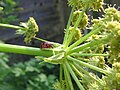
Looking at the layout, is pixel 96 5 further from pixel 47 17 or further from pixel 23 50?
pixel 47 17

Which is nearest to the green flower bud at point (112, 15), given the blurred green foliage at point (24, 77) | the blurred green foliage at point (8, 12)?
the blurred green foliage at point (8, 12)

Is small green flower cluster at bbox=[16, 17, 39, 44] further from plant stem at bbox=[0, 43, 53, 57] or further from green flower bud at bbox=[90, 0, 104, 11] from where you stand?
green flower bud at bbox=[90, 0, 104, 11]

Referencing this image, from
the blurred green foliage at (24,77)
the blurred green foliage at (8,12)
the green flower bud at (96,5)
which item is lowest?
the blurred green foliage at (24,77)

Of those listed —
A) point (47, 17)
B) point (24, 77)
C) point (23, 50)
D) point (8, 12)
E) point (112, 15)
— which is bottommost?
point (24, 77)

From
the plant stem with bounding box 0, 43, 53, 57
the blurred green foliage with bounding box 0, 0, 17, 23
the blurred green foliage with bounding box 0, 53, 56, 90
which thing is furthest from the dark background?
the plant stem with bounding box 0, 43, 53, 57

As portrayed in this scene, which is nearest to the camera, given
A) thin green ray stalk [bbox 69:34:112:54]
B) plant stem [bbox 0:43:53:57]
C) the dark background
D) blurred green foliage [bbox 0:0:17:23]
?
thin green ray stalk [bbox 69:34:112:54]

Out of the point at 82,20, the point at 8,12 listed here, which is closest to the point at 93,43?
the point at 82,20

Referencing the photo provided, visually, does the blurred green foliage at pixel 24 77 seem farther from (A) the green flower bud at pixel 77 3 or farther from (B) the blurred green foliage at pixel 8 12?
(A) the green flower bud at pixel 77 3

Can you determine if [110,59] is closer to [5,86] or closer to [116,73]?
[116,73]
